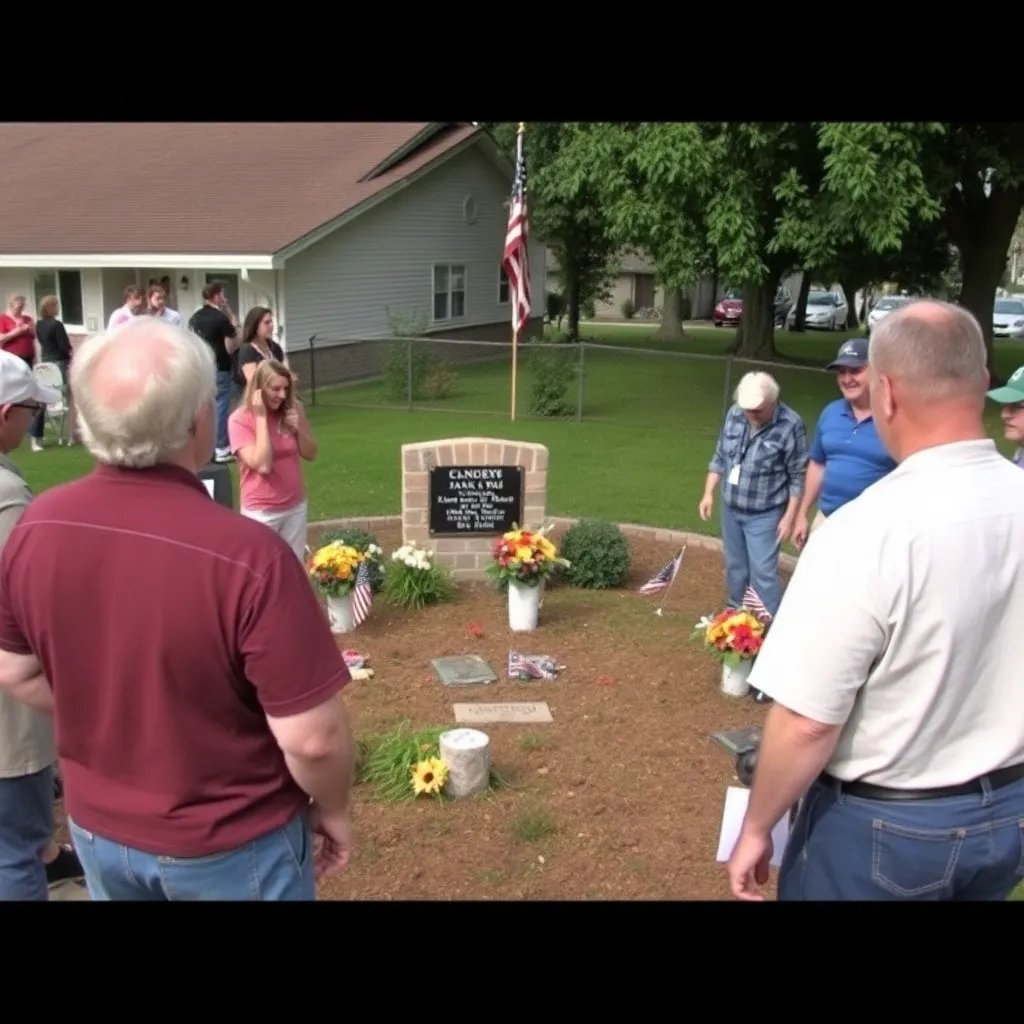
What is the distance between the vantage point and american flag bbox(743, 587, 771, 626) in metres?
5.82

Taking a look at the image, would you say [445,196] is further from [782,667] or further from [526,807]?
[782,667]

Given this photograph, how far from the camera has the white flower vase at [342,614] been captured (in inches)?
257

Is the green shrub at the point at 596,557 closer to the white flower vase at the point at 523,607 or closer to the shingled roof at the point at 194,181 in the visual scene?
the white flower vase at the point at 523,607

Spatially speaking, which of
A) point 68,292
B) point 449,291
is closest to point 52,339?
point 68,292

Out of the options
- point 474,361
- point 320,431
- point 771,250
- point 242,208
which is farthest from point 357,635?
point 474,361

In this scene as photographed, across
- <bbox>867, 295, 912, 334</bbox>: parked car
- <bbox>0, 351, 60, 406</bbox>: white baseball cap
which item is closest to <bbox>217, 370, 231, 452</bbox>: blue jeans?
<bbox>867, 295, 912, 334</bbox>: parked car

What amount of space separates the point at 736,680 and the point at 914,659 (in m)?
3.56

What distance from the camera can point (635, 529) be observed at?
29.5ft

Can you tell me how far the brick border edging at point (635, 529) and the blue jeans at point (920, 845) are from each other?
243 inches

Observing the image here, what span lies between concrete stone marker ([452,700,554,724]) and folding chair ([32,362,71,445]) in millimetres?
8475

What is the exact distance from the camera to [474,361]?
24766 mm

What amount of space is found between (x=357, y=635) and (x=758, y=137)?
39.8ft

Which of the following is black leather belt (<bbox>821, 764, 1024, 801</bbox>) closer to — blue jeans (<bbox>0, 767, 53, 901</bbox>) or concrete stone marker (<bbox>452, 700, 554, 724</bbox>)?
blue jeans (<bbox>0, 767, 53, 901</bbox>)
